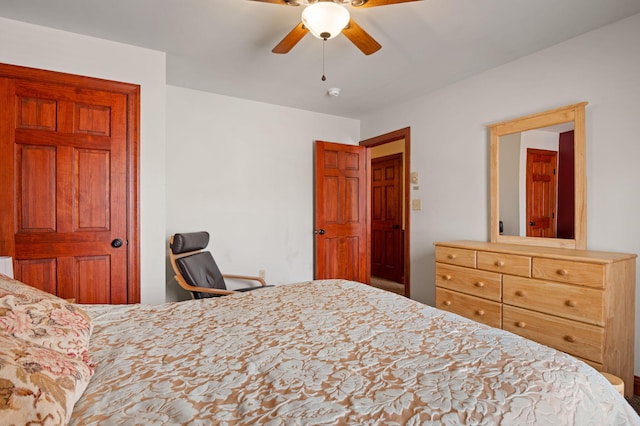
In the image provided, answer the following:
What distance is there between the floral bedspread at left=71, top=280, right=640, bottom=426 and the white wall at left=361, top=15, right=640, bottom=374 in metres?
1.82

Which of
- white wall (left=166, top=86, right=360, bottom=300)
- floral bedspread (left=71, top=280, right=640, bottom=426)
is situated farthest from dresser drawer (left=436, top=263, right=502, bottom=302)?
white wall (left=166, top=86, right=360, bottom=300)

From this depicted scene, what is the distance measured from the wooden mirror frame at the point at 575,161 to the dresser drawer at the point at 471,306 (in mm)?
633

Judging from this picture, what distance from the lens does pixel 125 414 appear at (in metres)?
0.72

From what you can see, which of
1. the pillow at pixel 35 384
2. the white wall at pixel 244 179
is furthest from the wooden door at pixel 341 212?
the pillow at pixel 35 384

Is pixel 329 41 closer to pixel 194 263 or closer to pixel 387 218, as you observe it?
pixel 194 263

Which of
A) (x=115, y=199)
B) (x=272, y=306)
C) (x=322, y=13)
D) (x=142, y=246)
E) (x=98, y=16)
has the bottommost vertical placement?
(x=272, y=306)

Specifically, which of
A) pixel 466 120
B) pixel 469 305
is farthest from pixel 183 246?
pixel 466 120

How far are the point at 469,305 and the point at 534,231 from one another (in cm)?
83

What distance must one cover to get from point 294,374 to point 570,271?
2060 mm

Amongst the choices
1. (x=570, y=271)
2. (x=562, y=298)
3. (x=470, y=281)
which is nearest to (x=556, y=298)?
(x=562, y=298)

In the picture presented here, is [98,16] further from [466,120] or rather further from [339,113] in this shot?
[466,120]

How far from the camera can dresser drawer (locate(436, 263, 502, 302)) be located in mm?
2525

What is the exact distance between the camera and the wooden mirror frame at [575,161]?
240 cm

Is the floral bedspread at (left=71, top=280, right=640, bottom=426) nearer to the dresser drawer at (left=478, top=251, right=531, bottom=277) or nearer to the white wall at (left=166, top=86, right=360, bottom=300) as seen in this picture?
the dresser drawer at (left=478, top=251, right=531, bottom=277)
